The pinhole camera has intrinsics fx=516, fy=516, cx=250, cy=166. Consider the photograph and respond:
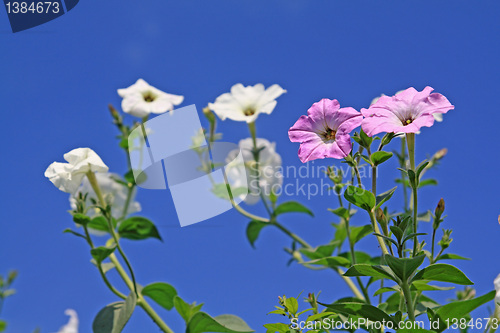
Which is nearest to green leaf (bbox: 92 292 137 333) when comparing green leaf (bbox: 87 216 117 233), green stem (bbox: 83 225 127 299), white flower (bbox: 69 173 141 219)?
green stem (bbox: 83 225 127 299)

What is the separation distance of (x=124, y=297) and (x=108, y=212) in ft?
1.21

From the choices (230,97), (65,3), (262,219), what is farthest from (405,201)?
(65,3)

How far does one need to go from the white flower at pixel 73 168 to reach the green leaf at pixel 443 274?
1.33m

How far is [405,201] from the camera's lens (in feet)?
7.48

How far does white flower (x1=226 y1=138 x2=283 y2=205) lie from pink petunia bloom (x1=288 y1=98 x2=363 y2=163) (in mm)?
1122

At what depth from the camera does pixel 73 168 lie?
79.0 inches

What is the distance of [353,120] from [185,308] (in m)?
1.04

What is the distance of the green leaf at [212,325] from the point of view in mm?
1844

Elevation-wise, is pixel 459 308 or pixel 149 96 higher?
pixel 149 96

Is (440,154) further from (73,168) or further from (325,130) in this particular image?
(73,168)

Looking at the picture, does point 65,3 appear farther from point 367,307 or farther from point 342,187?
point 367,307

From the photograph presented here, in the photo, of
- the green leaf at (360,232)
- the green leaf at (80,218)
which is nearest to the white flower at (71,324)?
the green leaf at (80,218)

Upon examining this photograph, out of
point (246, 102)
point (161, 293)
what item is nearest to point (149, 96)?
point (246, 102)

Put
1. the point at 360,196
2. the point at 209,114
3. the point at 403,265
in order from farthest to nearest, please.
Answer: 1. the point at 209,114
2. the point at 360,196
3. the point at 403,265
